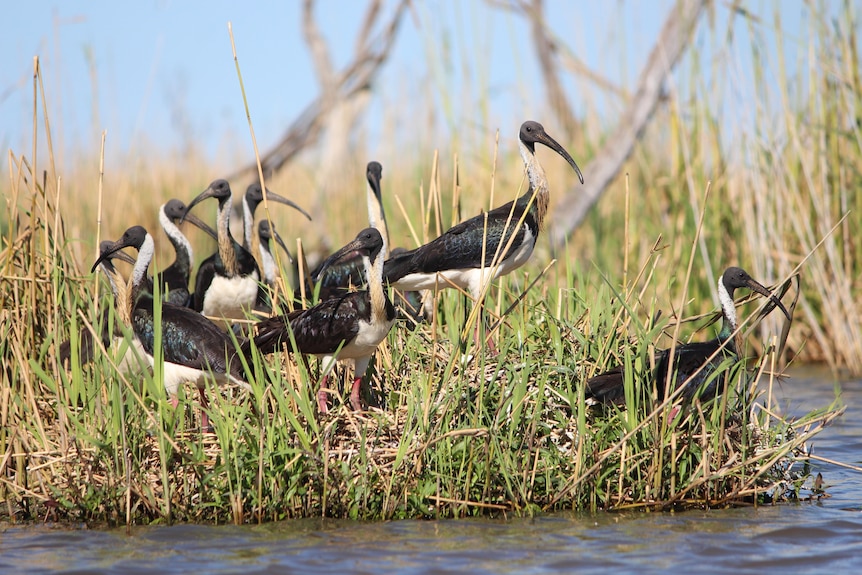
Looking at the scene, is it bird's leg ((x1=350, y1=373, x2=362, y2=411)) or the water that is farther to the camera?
bird's leg ((x1=350, y1=373, x2=362, y2=411))

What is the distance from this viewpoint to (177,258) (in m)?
8.06

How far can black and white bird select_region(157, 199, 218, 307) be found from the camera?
7.65m

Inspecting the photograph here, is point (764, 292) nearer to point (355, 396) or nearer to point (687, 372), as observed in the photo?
point (687, 372)

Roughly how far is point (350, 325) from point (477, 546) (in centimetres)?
135

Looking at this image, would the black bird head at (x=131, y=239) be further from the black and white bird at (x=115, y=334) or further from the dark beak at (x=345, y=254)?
the dark beak at (x=345, y=254)

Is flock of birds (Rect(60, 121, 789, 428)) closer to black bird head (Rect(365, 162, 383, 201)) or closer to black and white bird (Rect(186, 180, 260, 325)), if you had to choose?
black and white bird (Rect(186, 180, 260, 325))

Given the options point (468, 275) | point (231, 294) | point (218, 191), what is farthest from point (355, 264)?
point (468, 275)

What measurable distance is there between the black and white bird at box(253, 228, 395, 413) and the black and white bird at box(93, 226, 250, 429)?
0.83ft

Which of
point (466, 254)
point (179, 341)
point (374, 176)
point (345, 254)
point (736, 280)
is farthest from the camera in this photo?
point (374, 176)

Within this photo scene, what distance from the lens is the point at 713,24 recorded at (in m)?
8.07

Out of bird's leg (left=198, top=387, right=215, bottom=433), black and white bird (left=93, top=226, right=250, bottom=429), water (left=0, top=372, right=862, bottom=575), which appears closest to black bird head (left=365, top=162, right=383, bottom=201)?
black and white bird (left=93, top=226, right=250, bottom=429)

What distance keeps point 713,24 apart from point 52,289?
17.7ft

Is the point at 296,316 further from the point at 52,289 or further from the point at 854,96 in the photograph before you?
the point at 854,96

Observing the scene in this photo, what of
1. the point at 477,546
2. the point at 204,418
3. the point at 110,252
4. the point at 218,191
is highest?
the point at 218,191
